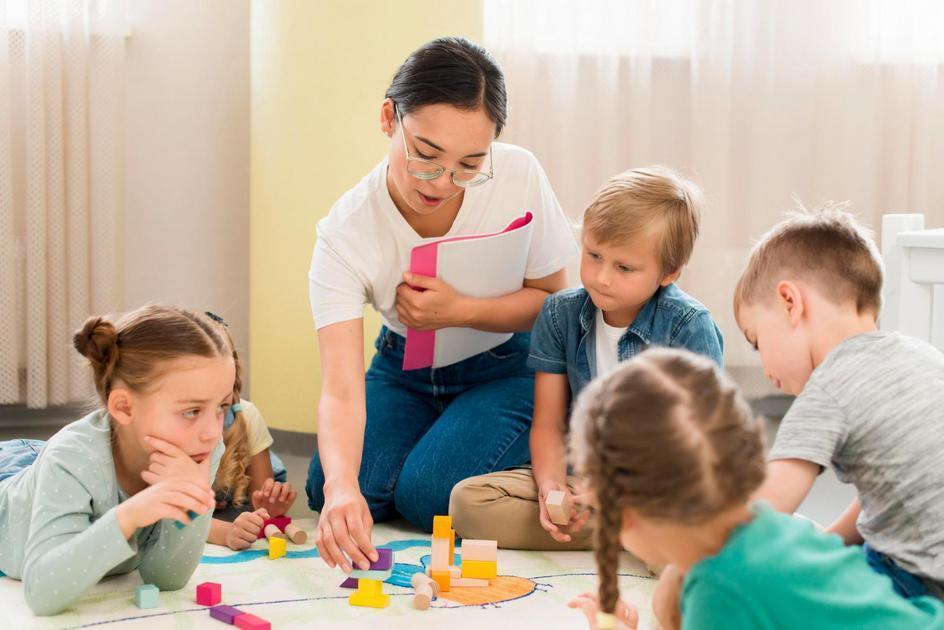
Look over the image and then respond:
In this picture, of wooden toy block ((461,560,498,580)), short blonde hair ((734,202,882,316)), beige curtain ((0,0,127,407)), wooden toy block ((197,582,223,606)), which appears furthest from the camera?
beige curtain ((0,0,127,407))

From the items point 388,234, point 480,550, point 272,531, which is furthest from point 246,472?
point 480,550

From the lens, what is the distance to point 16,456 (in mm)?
1756

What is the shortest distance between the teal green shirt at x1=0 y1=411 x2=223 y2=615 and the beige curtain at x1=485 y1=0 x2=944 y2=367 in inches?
62.3

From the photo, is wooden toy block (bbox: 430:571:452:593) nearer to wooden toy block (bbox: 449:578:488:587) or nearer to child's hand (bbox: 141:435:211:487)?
wooden toy block (bbox: 449:578:488:587)

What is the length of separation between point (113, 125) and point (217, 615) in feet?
5.21

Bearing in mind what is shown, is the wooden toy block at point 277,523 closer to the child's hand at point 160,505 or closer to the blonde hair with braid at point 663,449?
the child's hand at point 160,505

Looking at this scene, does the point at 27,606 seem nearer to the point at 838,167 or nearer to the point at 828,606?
the point at 828,606

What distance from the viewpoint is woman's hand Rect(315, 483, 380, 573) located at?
144 centimetres

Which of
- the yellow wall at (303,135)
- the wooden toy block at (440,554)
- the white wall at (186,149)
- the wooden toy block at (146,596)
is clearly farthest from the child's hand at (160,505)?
the white wall at (186,149)

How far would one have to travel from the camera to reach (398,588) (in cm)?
151

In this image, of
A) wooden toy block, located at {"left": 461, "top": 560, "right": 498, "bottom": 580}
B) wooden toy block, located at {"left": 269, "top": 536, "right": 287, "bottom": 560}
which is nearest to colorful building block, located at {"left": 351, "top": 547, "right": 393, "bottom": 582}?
wooden toy block, located at {"left": 461, "top": 560, "right": 498, "bottom": 580}

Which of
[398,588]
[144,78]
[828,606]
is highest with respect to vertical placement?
[144,78]

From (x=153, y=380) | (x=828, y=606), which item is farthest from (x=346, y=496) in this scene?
(x=828, y=606)

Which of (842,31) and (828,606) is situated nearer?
(828,606)
